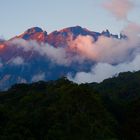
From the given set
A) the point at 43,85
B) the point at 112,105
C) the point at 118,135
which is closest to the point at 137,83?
the point at 43,85

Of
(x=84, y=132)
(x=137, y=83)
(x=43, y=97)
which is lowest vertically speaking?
(x=84, y=132)

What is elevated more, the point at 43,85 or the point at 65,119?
the point at 43,85

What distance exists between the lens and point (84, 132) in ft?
198

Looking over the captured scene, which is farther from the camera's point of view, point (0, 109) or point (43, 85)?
point (43, 85)

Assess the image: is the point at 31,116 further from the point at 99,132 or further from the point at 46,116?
the point at 99,132

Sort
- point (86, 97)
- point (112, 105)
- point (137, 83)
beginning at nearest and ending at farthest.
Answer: point (86, 97) < point (112, 105) < point (137, 83)

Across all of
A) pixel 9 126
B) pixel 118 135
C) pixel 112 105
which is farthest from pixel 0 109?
pixel 112 105

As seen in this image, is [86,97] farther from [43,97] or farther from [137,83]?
[137,83]

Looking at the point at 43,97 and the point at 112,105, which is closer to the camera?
the point at 43,97

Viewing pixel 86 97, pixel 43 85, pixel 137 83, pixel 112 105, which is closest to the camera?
pixel 86 97

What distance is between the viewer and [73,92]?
2596 inches

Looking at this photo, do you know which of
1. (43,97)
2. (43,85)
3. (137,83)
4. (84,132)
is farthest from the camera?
(137,83)

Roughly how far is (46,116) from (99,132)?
33.7ft

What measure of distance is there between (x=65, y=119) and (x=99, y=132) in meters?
5.12
